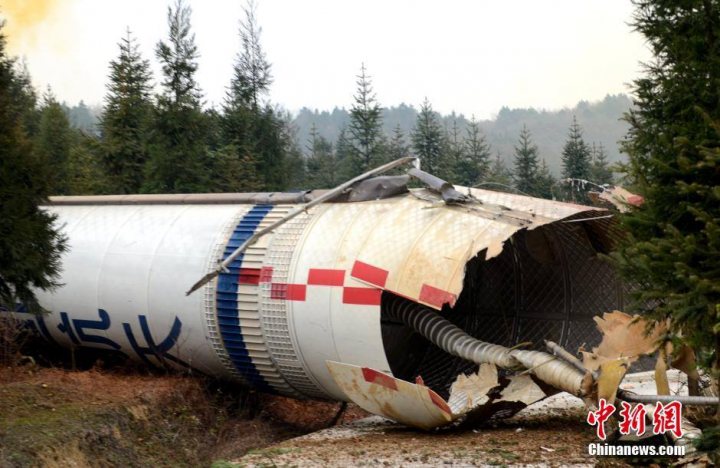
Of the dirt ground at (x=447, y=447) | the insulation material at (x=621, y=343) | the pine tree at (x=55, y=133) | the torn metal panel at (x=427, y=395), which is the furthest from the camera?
the pine tree at (x=55, y=133)

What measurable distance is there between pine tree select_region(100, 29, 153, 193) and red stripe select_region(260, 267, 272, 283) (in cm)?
1856

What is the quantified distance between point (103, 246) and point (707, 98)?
30.8ft

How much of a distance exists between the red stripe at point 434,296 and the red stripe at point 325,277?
1.19 meters

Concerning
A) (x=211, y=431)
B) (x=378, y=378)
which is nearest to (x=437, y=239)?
(x=378, y=378)

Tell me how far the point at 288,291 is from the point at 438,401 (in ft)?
8.67

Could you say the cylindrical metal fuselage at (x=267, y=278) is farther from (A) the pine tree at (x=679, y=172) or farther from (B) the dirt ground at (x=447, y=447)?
(A) the pine tree at (x=679, y=172)

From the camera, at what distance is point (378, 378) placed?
9.83 meters

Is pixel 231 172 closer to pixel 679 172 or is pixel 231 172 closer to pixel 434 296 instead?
pixel 434 296

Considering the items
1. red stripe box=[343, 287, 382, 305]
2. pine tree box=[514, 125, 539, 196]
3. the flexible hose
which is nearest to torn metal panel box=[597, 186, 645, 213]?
the flexible hose

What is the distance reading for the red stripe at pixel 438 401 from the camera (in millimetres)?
9328

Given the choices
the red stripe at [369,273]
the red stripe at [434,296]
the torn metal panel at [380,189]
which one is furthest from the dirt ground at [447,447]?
the torn metal panel at [380,189]

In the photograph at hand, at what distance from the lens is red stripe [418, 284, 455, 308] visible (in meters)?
9.37

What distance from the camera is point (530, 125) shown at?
18150cm

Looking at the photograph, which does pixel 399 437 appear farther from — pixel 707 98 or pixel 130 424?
pixel 707 98
